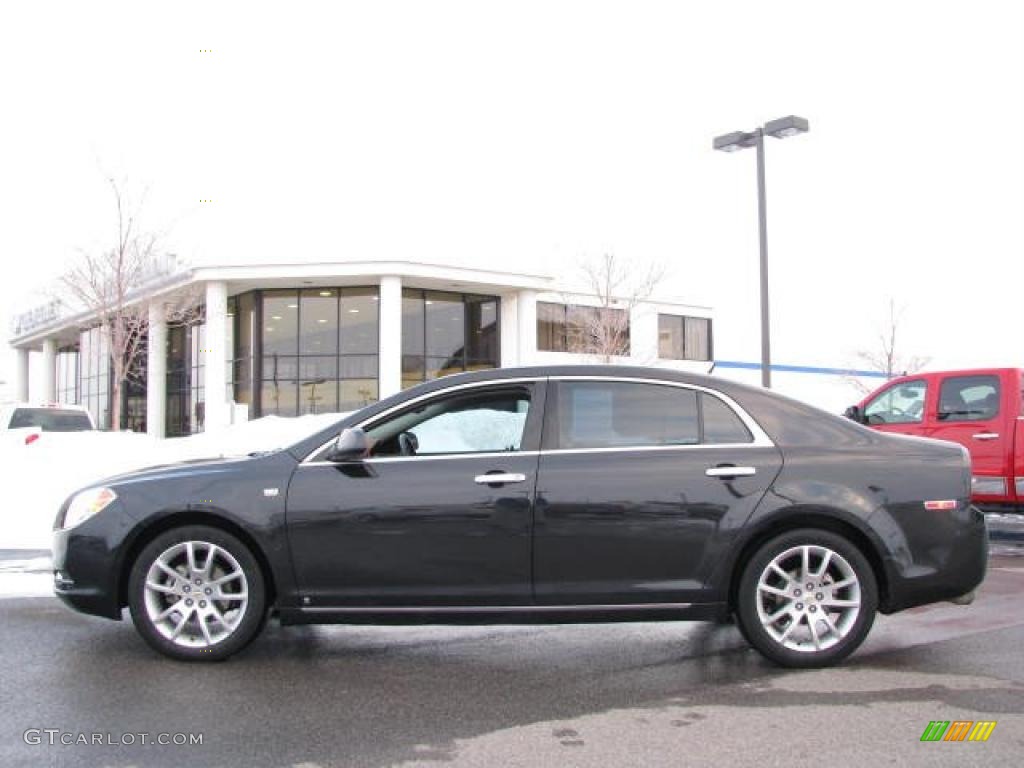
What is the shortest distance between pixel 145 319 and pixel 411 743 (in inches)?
1060

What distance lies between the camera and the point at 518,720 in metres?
4.29

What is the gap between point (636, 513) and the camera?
504cm

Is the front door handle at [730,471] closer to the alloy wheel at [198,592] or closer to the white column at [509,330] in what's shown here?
the alloy wheel at [198,592]

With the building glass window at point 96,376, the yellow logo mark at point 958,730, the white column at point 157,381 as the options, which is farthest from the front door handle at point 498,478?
the building glass window at point 96,376

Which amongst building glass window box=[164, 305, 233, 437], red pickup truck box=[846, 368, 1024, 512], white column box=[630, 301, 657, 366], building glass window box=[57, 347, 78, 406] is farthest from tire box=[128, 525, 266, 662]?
building glass window box=[57, 347, 78, 406]

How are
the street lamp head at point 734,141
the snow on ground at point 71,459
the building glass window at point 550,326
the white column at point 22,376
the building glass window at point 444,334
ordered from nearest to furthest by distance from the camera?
the snow on ground at point 71,459 < the street lamp head at point 734,141 < the building glass window at point 444,334 < the building glass window at point 550,326 < the white column at point 22,376

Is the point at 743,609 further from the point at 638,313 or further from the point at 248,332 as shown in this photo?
the point at 638,313

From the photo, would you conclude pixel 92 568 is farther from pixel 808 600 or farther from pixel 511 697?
pixel 808 600

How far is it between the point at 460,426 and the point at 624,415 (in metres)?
0.93

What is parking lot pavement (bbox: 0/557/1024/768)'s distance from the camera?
388cm

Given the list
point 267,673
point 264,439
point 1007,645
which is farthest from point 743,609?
point 264,439

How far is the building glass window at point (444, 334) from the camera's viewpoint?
104ft

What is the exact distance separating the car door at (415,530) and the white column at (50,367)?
148ft

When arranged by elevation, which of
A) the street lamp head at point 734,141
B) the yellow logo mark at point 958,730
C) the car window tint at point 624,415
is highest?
the street lamp head at point 734,141
